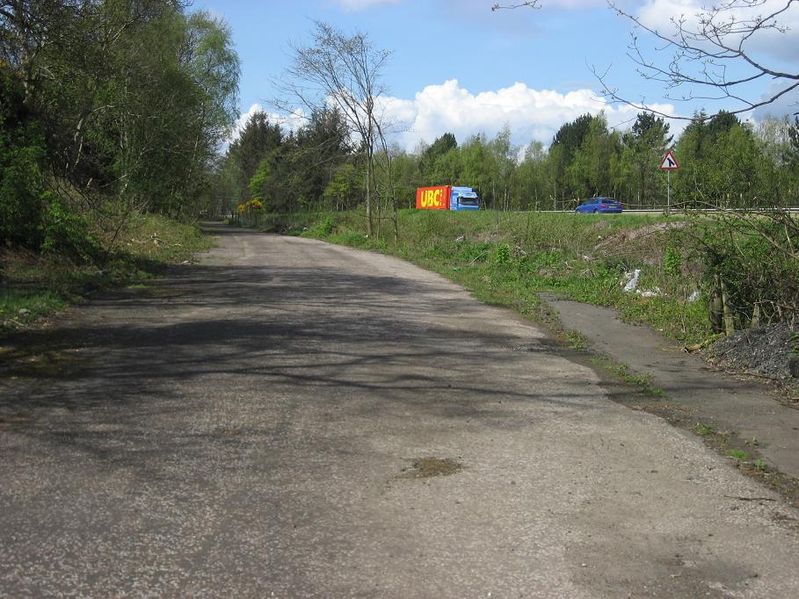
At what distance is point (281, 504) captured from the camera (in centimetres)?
509

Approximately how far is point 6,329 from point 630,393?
315 inches

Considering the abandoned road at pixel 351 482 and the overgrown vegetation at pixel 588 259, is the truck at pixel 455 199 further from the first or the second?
the abandoned road at pixel 351 482

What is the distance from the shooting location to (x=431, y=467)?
19.5 feet

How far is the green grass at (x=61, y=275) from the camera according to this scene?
12008 mm

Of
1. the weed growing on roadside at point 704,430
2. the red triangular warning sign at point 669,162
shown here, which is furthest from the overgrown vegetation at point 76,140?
the red triangular warning sign at point 669,162

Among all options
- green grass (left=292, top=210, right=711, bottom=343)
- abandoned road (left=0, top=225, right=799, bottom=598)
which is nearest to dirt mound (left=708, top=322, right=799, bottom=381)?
green grass (left=292, top=210, right=711, bottom=343)

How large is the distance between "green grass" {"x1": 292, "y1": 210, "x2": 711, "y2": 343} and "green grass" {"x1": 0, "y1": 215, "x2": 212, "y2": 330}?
26.8 ft

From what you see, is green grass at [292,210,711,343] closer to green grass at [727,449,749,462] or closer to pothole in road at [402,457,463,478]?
green grass at [727,449,749,462]

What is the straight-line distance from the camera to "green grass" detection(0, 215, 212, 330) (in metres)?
12.0

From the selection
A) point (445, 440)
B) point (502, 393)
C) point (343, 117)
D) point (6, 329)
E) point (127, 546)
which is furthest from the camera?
point (343, 117)

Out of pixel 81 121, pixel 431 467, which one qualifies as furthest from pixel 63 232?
pixel 431 467

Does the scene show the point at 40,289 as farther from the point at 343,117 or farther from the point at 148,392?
the point at 343,117

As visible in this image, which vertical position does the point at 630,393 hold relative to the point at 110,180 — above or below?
below

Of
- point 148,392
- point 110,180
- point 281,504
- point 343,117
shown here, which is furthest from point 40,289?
point 343,117
